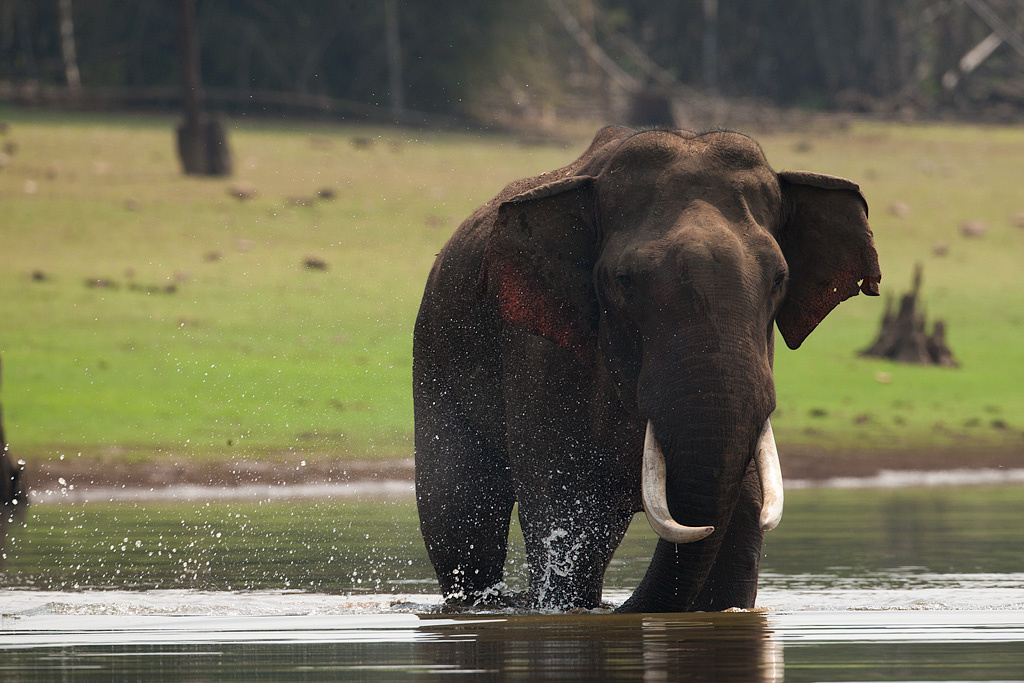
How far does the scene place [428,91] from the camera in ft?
126

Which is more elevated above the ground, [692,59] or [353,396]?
[692,59]

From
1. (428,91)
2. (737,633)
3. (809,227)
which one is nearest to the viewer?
(737,633)

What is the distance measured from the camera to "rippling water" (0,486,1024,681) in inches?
263

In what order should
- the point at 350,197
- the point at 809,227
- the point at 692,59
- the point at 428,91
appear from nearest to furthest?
the point at 809,227
the point at 350,197
the point at 428,91
the point at 692,59

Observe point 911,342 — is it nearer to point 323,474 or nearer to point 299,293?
point 299,293

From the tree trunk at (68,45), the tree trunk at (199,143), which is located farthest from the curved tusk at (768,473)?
the tree trunk at (68,45)

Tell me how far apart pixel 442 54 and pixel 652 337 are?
31.6m

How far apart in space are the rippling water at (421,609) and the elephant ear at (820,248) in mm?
1327


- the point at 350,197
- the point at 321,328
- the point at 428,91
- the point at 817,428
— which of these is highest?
the point at 428,91

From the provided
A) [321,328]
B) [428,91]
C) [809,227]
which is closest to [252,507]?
[321,328]

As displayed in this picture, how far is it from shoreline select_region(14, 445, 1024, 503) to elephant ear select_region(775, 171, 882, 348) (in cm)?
978

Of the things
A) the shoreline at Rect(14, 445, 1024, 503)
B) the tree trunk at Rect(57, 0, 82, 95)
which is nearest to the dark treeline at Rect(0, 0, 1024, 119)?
the tree trunk at Rect(57, 0, 82, 95)

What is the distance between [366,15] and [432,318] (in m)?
30.0

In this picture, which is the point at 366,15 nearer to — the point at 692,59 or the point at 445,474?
the point at 692,59
